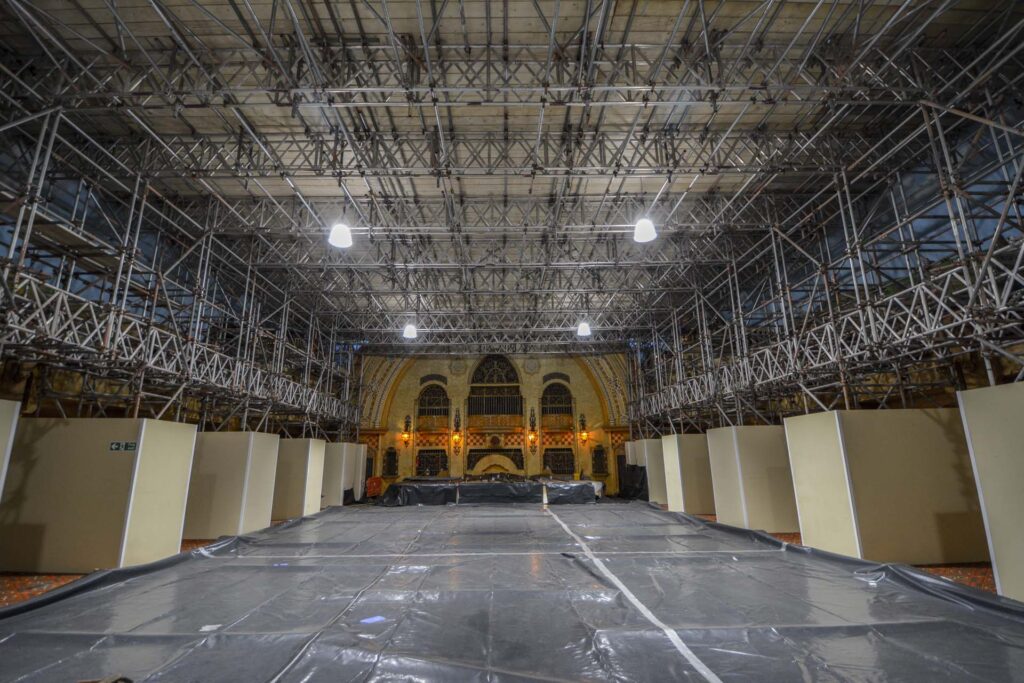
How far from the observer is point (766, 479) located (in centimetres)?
1075

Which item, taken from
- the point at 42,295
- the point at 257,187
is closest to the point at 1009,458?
the point at 42,295

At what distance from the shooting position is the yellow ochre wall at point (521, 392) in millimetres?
A: 23094

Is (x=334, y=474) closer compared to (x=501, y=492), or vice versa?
(x=334, y=474)

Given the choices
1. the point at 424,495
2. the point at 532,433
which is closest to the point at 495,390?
the point at 532,433

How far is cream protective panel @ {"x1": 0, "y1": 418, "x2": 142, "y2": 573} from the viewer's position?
738 centimetres

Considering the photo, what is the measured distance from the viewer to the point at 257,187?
36.1 feet

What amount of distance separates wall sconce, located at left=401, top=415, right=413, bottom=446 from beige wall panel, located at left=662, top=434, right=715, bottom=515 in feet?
44.1

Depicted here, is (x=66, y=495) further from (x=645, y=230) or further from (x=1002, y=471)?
(x=1002, y=471)

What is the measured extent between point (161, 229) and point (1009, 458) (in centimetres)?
1567

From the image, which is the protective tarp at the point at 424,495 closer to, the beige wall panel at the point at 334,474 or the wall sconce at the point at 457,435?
the beige wall panel at the point at 334,474

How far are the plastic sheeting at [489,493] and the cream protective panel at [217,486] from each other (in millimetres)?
7535

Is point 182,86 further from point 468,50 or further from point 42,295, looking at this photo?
point 468,50

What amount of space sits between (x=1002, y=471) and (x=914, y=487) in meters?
2.18

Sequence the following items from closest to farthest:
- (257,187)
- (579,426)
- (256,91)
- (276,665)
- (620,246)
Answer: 1. (276,665)
2. (256,91)
3. (257,187)
4. (620,246)
5. (579,426)
